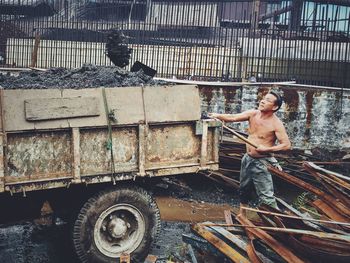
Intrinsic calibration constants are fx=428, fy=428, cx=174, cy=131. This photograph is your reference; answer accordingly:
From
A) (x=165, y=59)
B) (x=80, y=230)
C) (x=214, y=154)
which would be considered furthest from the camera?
(x=165, y=59)

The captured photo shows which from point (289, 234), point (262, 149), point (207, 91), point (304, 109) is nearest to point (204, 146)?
point (262, 149)

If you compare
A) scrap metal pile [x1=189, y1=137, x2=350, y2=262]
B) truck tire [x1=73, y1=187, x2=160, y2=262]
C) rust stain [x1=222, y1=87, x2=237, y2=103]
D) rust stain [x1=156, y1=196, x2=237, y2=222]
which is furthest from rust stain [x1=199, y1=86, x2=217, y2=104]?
truck tire [x1=73, y1=187, x2=160, y2=262]

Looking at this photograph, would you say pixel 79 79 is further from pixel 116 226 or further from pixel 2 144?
pixel 116 226

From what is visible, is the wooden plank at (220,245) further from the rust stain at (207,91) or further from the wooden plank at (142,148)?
the rust stain at (207,91)

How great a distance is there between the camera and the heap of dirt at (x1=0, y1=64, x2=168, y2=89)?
5023 millimetres

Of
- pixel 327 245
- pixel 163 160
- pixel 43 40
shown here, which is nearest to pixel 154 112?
pixel 163 160

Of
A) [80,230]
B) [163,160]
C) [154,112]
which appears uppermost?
[154,112]

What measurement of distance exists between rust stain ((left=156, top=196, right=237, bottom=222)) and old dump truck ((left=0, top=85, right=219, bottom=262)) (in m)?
1.94

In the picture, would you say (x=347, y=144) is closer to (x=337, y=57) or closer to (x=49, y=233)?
(x=337, y=57)

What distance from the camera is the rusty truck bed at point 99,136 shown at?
4.20 m

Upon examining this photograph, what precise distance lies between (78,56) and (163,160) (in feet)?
26.5

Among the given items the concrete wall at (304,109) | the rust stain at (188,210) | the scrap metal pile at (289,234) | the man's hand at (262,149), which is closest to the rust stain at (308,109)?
the concrete wall at (304,109)

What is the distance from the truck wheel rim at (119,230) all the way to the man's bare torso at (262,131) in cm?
194

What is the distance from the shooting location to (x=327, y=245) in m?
3.86
